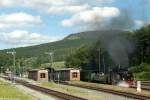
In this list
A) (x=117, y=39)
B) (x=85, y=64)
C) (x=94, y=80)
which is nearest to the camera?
(x=117, y=39)

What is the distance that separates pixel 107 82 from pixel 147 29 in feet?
137

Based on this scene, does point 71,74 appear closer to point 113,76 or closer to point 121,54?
point 121,54

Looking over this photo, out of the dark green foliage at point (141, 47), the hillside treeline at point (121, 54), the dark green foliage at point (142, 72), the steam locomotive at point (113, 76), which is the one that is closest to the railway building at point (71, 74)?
the hillside treeline at point (121, 54)

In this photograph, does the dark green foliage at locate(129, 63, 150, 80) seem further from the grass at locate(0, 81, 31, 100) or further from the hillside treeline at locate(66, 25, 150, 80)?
the grass at locate(0, 81, 31, 100)

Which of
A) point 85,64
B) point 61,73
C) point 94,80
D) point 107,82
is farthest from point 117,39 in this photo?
point 85,64

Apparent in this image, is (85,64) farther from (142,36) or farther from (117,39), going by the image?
(117,39)

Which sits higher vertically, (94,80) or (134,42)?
(134,42)

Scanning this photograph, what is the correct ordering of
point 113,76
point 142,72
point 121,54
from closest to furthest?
point 113,76 < point 121,54 < point 142,72

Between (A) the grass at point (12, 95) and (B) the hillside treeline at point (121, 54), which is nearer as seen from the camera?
(A) the grass at point (12, 95)

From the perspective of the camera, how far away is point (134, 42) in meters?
100

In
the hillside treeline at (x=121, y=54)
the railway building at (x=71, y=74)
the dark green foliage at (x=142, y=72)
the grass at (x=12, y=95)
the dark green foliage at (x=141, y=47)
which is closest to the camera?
the grass at (x=12, y=95)

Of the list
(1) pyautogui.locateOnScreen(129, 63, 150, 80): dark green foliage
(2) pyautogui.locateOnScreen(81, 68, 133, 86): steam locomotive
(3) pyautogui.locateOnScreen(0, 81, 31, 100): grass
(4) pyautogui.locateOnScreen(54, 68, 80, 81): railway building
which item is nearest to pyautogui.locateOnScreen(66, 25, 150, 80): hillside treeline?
(1) pyautogui.locateOnScreen(129, 63, 150, 80): dark green foliage

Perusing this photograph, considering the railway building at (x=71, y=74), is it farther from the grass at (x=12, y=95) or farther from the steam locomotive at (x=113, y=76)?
the grass at (x=12, y=95)

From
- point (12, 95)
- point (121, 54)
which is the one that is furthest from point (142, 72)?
point (12, 95)
